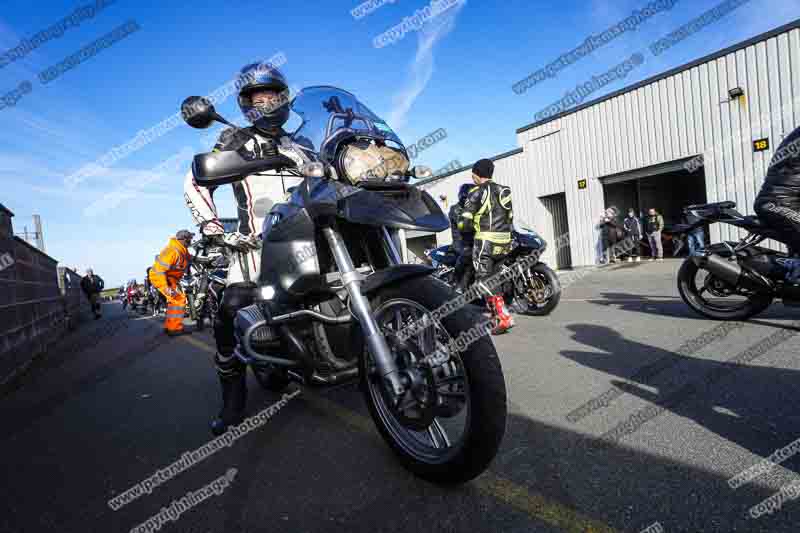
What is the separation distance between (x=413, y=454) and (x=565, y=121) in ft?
49.3

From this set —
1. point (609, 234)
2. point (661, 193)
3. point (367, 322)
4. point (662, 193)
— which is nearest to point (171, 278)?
point (367, 322)

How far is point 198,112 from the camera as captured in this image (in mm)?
1966

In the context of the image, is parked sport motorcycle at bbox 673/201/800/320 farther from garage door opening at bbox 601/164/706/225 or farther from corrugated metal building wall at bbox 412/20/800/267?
garage door opening at bbox 601/164/706/225

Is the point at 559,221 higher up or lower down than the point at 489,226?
higher up

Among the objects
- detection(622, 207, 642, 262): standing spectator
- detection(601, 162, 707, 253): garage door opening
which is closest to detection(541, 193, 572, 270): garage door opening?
detection(601, 162, 707, 253): garage door opening

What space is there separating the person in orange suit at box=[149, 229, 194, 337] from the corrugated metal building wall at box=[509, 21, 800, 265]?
11638 mm

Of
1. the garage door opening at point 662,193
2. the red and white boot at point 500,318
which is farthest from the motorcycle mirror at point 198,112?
the garage door opening at point 662,193

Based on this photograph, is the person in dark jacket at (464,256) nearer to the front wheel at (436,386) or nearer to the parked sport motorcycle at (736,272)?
the parked sport motorcycle at (736,272)

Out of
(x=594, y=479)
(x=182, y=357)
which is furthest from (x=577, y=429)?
(x=182, y=357)

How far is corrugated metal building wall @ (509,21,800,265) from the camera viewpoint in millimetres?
10180

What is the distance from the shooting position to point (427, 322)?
71.3 inches

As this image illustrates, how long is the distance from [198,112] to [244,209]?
968mm

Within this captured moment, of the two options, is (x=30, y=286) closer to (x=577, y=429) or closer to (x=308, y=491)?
(x=308, y=491)

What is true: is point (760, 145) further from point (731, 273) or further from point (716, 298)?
point (731, 273)
